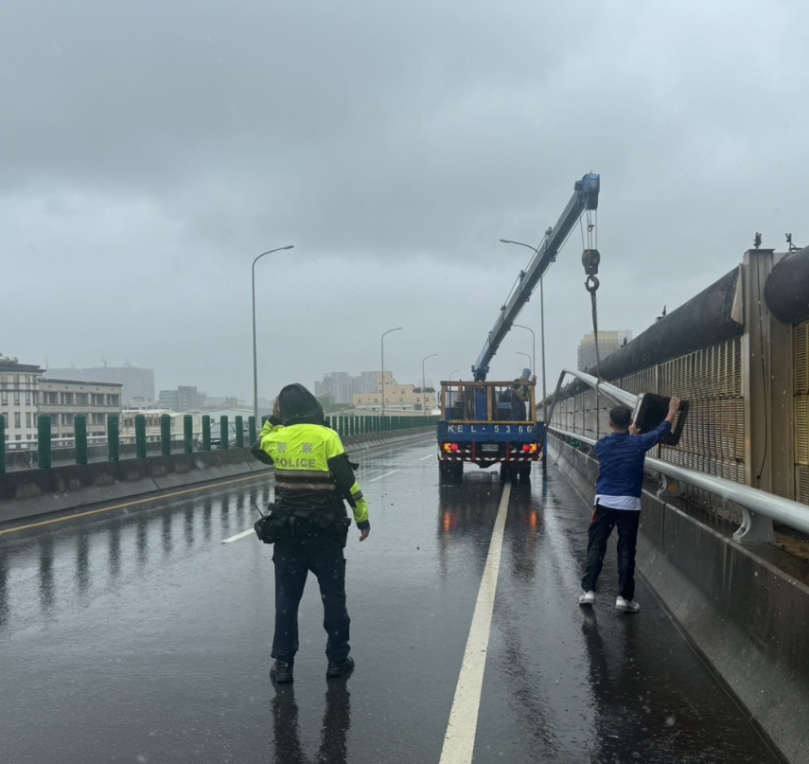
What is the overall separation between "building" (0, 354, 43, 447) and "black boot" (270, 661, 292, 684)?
229 feet

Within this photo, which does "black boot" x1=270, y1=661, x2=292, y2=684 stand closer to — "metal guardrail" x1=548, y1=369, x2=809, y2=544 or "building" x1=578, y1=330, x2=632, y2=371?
"metal guardrail" x1=548, y1=369, x2=809, y2=544

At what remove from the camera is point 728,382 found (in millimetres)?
8273

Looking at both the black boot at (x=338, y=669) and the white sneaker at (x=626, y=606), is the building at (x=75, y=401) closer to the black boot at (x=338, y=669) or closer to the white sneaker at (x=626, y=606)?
the white sneaker at (x=626, y=606)

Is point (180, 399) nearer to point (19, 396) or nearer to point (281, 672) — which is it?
point (19, 396)

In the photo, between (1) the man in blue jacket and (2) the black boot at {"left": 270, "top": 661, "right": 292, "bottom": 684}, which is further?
(1) the man in blue jacket

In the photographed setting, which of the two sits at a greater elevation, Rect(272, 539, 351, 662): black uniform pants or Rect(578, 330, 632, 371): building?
Rect(578, 330, 632, 371): building

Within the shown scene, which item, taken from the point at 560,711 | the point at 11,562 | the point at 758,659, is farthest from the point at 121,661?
the point at 11,562

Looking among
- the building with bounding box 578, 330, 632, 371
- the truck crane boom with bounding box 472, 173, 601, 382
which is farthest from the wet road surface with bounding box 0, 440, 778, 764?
the building with bounding box 578, 330, 632, 371

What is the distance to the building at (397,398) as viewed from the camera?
449 feet

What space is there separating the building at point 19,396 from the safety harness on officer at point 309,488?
69753 mm

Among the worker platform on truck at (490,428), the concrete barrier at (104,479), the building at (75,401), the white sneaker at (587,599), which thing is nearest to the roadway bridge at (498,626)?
the white sneaker at (587,599)

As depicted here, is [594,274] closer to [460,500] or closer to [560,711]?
[460,500]

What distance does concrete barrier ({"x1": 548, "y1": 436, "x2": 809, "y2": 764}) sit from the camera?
426 centimetres

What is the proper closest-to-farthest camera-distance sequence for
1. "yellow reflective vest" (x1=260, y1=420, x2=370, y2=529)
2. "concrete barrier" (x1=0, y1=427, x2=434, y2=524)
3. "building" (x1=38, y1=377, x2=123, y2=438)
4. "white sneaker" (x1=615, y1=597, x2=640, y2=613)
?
"yellow reflective vest" (x1=260, y1=420, x2=370, y2=529)
"white sneaker" (x1=615, y1=597, x2=640, y2=613)
"concrete barrier" (x1=0, y1=427, x2=434, y2=524)
"building" (x1=38, y1=377, x2=123, y2=438)
